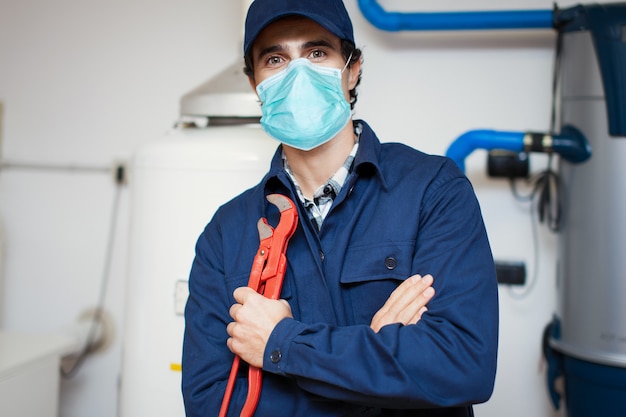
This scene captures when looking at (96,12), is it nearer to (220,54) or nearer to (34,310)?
(220,54)

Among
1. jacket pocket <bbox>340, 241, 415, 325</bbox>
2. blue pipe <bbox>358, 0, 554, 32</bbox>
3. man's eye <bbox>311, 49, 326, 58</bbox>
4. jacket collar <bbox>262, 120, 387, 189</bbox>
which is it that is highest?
blue pipe <bbox>358, 0, 554, 32</bbox>

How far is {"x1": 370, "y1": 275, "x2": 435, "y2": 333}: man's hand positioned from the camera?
40.9 inches

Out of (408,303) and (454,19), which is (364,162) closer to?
(408,303)

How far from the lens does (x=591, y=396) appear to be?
1678 mm

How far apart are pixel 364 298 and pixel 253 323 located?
0.62 ft

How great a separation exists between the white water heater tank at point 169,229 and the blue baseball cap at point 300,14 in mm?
354

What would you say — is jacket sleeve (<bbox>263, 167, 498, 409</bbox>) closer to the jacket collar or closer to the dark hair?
the jacket collar

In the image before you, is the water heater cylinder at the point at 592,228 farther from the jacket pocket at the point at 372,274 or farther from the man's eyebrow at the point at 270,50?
the man's eyebrow at the point at 270,50

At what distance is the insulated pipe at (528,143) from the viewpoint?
1.71 m

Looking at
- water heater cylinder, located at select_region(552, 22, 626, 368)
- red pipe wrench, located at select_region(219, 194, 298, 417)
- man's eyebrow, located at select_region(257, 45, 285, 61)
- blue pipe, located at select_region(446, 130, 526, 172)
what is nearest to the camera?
red pipe wrench, located at select_region(219, 194, 298, 417)

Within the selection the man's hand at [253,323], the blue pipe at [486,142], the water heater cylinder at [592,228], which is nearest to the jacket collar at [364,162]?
the man's hand at [253,323]

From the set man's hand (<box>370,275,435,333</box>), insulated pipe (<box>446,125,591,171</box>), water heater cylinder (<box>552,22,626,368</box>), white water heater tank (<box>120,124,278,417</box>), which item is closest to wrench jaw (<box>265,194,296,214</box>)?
man's hand (<box>370,275,435,333</box>)

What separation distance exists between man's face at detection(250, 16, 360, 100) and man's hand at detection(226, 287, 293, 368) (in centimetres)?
41

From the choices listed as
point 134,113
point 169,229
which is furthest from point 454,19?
point 134,113
